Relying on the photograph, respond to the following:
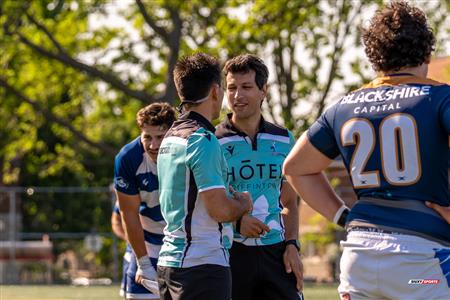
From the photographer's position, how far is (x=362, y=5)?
2834cm

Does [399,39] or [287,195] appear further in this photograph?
[287,195]

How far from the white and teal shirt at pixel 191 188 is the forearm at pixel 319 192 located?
63 centimetres

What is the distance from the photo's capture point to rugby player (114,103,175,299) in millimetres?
8156

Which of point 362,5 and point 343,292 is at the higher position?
point 362,5

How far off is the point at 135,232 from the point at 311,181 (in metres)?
3.11

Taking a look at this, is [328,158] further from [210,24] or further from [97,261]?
[97,261]

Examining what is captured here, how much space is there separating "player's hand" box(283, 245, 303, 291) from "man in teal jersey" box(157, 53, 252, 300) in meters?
1.21

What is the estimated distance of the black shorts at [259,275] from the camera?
7.26 meters

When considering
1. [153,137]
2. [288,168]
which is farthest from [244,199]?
[153,137]

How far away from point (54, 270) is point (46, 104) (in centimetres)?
659

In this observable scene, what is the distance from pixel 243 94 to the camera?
7461mm

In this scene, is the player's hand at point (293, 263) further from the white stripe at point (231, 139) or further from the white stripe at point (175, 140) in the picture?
the white stripe at point (175, 140)

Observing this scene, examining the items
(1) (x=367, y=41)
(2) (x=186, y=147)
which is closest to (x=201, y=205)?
(2) (x=186, y=147)

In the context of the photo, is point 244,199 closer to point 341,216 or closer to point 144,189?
point 341,216
